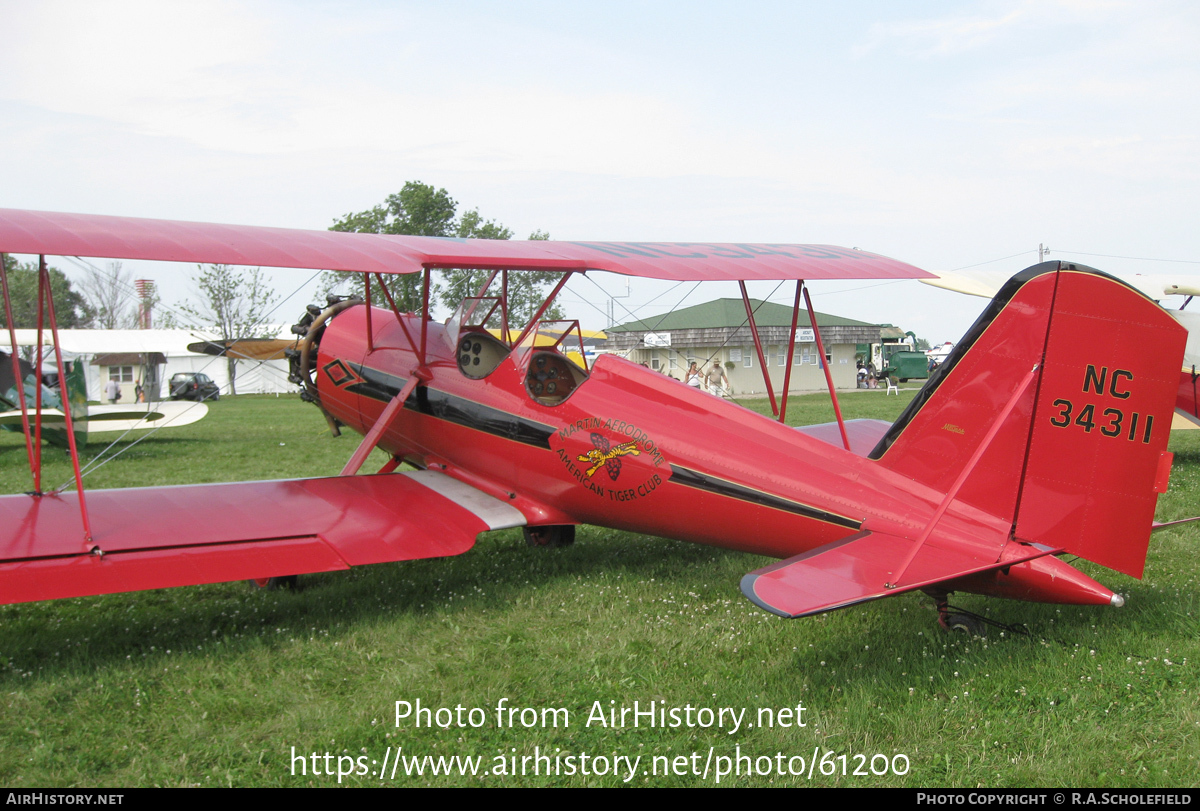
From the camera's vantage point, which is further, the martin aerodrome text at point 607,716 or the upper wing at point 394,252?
the upper wing at point 394,252

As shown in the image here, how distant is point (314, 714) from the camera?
3.90 m

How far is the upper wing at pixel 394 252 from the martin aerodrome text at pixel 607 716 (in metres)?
2.55

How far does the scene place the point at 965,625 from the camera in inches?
178

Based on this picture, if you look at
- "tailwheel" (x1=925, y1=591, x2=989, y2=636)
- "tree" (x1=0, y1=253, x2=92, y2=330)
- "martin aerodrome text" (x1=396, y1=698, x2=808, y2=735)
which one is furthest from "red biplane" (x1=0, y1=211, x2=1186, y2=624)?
"tree" (x1=0, y1=253, x2=92, y2=330)

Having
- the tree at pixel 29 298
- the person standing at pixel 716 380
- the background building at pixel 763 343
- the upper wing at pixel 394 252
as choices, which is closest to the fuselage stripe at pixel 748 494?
the upper wing at pixel 394 252

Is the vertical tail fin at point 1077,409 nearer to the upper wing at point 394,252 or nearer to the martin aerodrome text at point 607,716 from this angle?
the martin aerodrome text at point 607,716

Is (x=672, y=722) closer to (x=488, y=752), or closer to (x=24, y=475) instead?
(x=488, y=752)

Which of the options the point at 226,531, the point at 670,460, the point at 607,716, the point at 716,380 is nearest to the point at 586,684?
the point at 607,716

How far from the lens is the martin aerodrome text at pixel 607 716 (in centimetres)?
376

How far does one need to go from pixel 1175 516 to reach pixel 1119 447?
477cm

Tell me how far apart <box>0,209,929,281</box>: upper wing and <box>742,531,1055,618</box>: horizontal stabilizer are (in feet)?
7.46

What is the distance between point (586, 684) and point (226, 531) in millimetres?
2414

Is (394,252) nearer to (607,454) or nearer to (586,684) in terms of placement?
(607,454)
